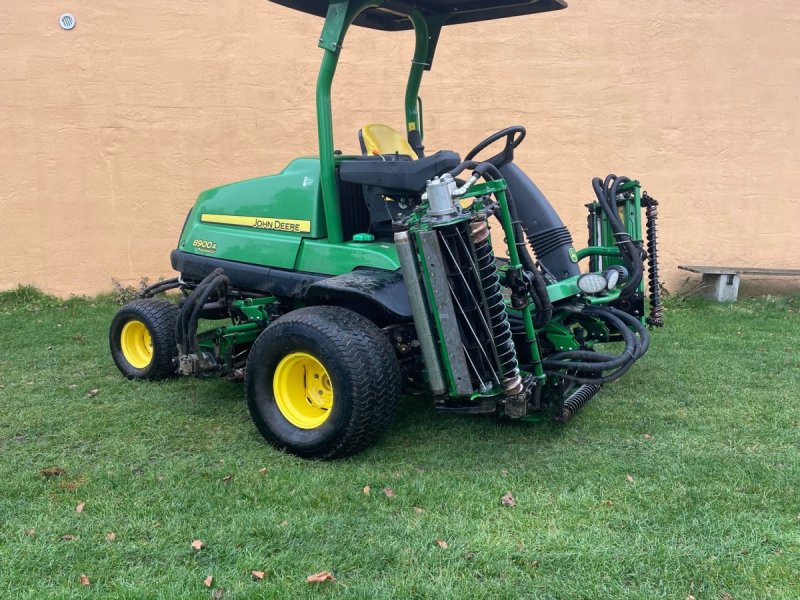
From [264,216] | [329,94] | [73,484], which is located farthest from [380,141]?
[73,484]

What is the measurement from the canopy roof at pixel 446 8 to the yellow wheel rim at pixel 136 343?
255cm

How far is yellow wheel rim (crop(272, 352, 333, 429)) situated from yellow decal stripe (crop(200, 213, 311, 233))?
0.85 m

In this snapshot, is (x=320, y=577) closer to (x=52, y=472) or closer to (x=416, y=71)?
(x=52, y=472)

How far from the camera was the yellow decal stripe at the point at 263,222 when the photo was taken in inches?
162

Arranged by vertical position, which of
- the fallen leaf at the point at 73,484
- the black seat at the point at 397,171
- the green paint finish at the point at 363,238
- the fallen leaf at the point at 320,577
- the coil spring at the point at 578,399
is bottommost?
the fallen leaf at the point at 73,484

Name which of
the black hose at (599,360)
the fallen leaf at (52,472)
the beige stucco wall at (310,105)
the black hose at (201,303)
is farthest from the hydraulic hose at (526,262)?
the beige stucco wall at (310,105)

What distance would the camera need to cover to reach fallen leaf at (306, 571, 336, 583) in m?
2.48

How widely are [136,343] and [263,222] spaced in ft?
5.39

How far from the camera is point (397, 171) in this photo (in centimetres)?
379

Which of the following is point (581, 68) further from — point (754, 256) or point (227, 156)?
point (227, 156)

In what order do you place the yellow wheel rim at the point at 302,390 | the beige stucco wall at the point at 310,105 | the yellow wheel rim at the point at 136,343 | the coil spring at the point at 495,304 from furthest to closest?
the beige stucco wall at the point at 310,105 < the yellow wheel rim at the point at 136,343 < the yellow wheel rim at the point at 302,390 < the coil spring at the point at 495,304

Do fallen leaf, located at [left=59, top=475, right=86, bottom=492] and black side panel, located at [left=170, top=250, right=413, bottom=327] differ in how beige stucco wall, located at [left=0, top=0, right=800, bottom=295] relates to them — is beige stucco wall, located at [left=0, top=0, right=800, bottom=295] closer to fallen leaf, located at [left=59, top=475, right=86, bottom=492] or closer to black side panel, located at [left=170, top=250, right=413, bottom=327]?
black side panel, located at [left=170, top=250, right=413, bottom=327]

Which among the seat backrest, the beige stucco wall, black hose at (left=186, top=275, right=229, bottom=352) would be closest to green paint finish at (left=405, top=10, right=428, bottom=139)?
the seat backrest

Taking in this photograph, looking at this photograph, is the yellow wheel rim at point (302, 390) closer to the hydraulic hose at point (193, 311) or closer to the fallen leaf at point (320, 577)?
the hydraulic hose at point (193, 311)
